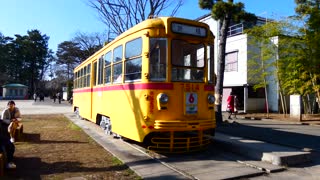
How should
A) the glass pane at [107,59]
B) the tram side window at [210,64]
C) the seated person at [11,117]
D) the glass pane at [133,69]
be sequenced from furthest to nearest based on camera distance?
the glass pane at [107,59], the seated person at [11,117], the tram side window at [210,64], the glass pane at [133,69]

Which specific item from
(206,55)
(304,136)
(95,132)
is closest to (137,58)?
(206,55)

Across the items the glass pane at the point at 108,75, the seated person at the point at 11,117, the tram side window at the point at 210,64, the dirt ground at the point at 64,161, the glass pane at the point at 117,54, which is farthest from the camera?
the glass pane at the point at 108,75

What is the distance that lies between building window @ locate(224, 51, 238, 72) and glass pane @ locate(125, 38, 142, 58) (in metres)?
21.1

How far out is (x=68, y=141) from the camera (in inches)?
452

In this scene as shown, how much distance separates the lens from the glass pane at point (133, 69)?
9180 mm

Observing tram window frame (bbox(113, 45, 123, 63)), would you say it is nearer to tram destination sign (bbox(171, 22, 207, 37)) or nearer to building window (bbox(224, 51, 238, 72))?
tram destination sign (bbox(171, 22, 207, 37))

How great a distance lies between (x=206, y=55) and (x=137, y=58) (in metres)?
1.83

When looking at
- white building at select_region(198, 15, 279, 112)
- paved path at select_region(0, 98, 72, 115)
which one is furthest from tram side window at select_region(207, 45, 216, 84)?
paved path at select_region(0, 98, 72, 115)

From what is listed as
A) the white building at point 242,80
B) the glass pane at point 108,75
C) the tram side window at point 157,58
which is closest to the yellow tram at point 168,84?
the tram side window at point 157,58

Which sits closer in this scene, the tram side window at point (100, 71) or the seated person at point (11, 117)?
the seated person at point (11, 117)

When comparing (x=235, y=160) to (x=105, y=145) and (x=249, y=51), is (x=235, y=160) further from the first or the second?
(x=249, y=51)

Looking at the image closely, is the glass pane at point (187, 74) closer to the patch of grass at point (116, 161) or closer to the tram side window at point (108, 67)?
the patch of grass at point (116, 161)

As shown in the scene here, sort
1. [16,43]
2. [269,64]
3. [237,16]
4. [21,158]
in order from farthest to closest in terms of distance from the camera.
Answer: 1. [16,43]
2. [269,64]
3. [237,16]
4. [21,158]

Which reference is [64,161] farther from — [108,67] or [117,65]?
[108,67]
